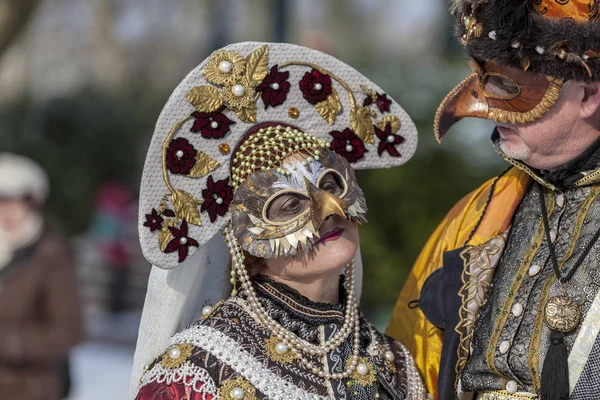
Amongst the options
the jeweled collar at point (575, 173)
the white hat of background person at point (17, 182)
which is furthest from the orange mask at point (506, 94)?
the white hat of background person at point (17, 182)

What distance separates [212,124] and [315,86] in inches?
14.6

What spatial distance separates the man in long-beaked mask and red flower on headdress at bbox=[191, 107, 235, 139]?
0.71 m

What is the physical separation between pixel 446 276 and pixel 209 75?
1.05 meters

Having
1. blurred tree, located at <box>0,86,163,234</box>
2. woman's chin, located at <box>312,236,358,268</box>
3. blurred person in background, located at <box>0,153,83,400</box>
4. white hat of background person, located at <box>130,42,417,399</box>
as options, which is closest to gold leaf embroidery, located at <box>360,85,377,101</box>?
white hat of background person, located at <box>130,42,417,399</box>

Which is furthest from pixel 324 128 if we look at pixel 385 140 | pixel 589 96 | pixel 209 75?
pixel 589 96

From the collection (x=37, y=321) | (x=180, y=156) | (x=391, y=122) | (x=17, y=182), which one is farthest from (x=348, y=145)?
(x=17, y=182)

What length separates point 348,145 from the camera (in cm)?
325

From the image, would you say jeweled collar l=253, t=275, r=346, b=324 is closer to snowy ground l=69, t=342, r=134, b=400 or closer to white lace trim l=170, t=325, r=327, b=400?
white lace trim l=170, t=325, r=327, b=400

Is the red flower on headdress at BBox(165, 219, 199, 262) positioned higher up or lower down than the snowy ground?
lower down

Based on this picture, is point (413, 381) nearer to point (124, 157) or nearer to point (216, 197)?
point (216, 197)

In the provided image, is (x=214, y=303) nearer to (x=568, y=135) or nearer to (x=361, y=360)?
(x=361, y=360)

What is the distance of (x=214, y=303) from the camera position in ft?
10.6

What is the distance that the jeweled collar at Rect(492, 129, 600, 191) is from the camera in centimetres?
292

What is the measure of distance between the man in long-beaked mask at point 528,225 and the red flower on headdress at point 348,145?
279mm
